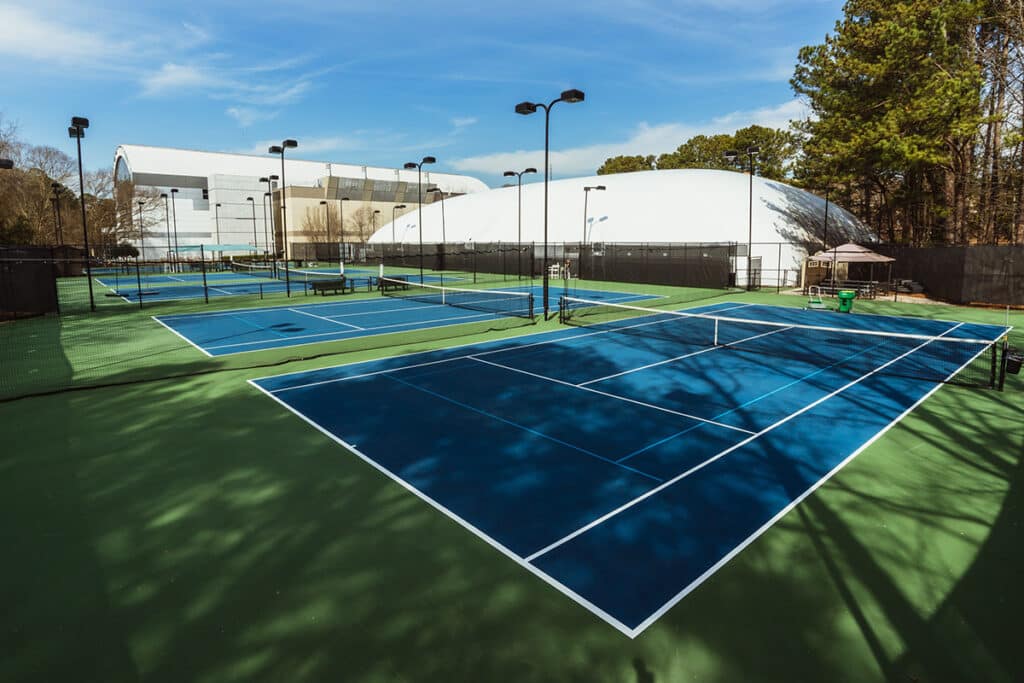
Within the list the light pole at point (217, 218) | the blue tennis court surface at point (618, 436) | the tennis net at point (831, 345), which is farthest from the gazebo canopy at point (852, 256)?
the light pole at point (217, 218)

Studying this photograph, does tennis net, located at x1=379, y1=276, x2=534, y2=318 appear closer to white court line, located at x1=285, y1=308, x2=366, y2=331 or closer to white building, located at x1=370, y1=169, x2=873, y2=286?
white court line, located at x1=285, y1=308, x2=366, y2=331

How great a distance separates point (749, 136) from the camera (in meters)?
84.8

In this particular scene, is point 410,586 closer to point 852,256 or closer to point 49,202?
point 852,256

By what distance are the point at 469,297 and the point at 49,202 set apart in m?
58.1

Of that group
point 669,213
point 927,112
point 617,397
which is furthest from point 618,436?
point 669,213

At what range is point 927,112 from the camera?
3159 cm

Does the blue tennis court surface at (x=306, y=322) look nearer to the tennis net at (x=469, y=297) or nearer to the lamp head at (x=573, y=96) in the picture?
the tennis net at (x=469, y=297)

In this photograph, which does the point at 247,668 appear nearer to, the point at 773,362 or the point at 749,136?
the point at 773,362

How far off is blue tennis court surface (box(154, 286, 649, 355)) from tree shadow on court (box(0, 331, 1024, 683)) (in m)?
10.5

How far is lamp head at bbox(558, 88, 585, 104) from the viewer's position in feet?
59.4

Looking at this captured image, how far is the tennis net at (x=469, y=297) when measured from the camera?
85.8 feet

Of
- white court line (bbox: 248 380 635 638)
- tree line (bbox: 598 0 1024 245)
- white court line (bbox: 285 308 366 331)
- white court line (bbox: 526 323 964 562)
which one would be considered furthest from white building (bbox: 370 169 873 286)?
white court line (bbox: 248 380 635 638)

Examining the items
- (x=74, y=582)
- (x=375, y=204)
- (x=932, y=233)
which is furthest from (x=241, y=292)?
(x=375, y=204)

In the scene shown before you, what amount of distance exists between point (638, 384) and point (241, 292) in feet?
99.0
